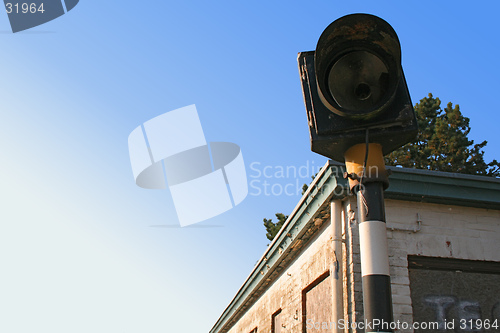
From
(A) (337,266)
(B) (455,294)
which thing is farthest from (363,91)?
(B) (455,294)

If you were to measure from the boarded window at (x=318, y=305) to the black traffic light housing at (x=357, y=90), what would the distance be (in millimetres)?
4775

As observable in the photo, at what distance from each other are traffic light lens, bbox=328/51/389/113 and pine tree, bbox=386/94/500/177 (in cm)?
2054

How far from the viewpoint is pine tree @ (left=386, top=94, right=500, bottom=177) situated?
2252cm

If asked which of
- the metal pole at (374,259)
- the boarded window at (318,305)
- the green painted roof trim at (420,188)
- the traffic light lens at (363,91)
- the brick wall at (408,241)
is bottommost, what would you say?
the metal pole at (374,259)

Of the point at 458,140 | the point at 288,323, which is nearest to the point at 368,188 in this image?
the point at 288,323

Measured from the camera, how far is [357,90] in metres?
2.53

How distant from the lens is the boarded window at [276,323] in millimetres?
A: 9653

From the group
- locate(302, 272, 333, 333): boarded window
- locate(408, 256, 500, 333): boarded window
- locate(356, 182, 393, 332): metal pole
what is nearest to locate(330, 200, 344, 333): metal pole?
locate(302, 272, 333, 333): boarded window

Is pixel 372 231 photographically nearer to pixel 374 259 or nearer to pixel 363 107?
pixel 374 259

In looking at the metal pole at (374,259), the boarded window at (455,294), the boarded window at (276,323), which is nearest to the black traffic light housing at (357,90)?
the metal pole at (374,259)

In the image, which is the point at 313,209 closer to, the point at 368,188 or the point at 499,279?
the point at 499,279

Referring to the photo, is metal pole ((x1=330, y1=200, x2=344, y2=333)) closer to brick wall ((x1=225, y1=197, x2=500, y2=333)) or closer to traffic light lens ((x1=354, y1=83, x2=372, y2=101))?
brick wall ((x1=225, y1=197, x2=500, y2=333))

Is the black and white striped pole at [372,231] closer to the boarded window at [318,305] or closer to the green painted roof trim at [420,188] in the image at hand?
the green painted roof trim at [420,188]

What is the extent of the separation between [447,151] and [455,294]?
58.9 ft
